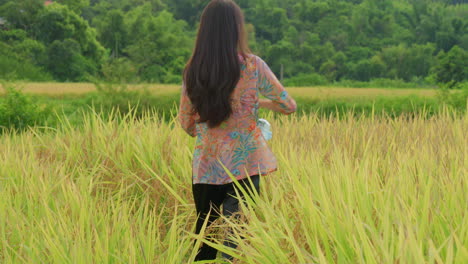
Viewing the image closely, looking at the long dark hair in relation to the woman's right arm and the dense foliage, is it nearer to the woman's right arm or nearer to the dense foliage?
the woman's right arm

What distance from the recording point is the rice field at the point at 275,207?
1.81 m

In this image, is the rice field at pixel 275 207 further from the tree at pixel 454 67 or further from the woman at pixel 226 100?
the tree at pixel 454 67

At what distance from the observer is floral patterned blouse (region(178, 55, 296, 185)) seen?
247 cm

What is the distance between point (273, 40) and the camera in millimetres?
44781

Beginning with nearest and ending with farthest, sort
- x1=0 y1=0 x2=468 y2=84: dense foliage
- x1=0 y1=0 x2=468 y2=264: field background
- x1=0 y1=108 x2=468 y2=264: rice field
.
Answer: x1=0 y1=108 x2=468 y2=264: rice field < x1=0 y1=0 x2=468 y2=264: field background < x1=0 y1=0 x2=468 y2=84: dense foliage

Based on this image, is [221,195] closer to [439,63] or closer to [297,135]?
[297,135]

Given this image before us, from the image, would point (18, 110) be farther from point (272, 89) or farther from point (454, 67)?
point (454, 67)

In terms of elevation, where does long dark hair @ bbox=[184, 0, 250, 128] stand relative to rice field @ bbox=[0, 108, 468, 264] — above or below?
above

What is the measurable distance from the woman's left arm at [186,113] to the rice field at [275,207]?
321 mm

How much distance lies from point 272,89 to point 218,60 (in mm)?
298

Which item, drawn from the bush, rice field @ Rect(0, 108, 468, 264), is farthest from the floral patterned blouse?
the bush

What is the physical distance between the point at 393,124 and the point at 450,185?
→ 292 centimetres

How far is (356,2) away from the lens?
55594 millimetres

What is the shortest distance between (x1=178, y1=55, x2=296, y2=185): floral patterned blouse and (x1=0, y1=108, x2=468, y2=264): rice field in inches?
5.0
